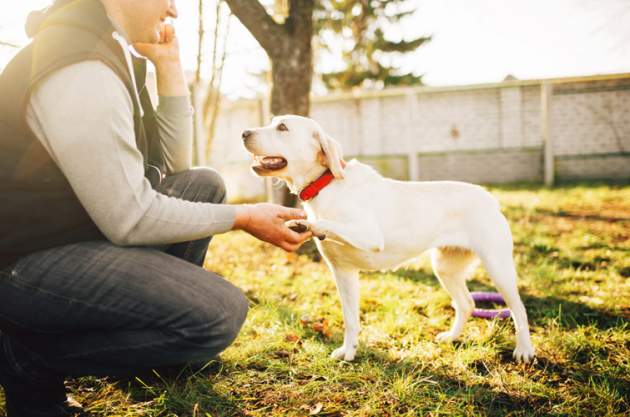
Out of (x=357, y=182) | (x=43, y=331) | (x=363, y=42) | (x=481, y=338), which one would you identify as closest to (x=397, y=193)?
(x=357, y=182)

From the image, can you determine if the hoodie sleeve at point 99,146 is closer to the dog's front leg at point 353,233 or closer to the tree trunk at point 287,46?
the dog's front leg at point 353,233

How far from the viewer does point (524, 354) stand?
2.43m

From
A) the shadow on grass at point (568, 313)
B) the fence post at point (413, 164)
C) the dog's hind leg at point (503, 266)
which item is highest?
the dog's hind leg at point (503, 266)

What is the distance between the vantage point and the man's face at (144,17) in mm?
1725

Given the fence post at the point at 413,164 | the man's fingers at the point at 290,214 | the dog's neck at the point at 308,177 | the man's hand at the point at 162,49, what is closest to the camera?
the man's fingers at the point at 290,214

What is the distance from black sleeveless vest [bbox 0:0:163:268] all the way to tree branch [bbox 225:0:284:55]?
330 cm

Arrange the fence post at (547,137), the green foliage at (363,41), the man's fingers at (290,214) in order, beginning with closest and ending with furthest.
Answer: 1. the man's fingers at (290,214)
2. the fence post at (547,137)
3. the green foliage at (363,41)

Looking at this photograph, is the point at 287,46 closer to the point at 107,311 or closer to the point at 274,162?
the point at 274,162

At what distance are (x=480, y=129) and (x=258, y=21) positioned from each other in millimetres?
9603

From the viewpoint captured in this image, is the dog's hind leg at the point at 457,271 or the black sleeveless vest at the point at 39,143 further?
the dog's hind leg at the point at 457,271

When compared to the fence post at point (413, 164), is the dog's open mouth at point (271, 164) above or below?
above

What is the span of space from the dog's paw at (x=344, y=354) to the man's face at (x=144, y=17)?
1.83m

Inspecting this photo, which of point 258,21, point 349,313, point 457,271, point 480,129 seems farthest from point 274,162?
point 480,129

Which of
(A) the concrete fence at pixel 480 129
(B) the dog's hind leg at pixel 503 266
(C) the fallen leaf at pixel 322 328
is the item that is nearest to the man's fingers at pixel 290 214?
(C) the fallen leaf at pixel 322 328
